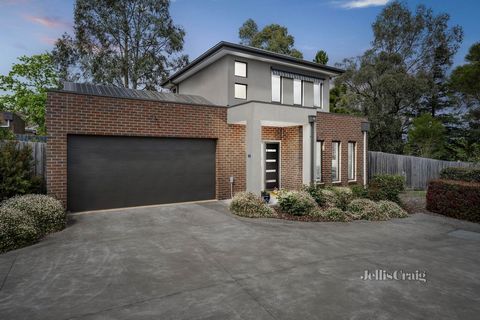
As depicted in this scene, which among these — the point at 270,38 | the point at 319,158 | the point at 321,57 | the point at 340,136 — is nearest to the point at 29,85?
the point at 270,38

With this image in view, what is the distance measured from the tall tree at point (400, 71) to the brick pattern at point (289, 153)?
14061 millimetres

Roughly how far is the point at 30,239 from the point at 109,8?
22.1 m

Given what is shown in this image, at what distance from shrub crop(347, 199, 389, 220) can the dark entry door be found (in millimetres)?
4345

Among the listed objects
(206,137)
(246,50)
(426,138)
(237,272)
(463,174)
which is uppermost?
(246,50)

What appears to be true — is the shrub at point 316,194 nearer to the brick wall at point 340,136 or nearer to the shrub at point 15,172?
the brick wall at point 340,136

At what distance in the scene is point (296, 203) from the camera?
8797mm

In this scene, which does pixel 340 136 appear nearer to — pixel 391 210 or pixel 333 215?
pixel 391 210

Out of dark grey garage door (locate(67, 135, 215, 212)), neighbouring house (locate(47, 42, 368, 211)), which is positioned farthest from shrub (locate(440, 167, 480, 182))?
dark grey garage door (locate(67, 135, 215, 212))

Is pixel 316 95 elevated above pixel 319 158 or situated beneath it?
elevated above

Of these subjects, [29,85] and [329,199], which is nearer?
→ [329,199]

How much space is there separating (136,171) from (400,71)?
2522 centimetres

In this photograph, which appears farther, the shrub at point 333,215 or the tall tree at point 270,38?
the tall tree at point 270,38

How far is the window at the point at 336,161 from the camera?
1359 cm

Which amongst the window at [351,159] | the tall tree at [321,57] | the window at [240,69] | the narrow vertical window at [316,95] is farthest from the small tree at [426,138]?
the window at [240,69]
